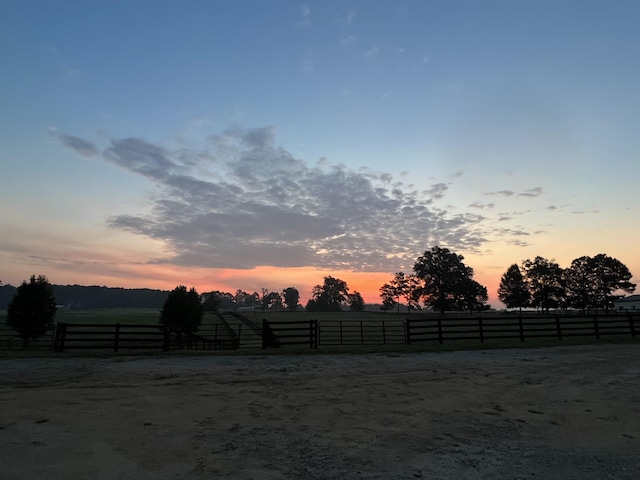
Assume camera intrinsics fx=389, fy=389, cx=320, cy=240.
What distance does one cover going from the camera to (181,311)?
3659 centimetres

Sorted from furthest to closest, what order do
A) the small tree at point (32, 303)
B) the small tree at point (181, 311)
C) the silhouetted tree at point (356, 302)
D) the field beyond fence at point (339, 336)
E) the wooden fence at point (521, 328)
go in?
the silhouetted tree at point (356, 302)
the small tree at point (181, 311)
the small tree at point (32, 303)
the wooden fence at point (521, 328)
the field beyond fence at point (339, 336)

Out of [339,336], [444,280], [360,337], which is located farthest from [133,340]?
[444,280]

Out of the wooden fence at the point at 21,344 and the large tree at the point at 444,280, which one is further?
the large tree at the point at 444,280

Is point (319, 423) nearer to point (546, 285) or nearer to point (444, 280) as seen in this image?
point (444, 280)

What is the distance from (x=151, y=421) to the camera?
21.1ft

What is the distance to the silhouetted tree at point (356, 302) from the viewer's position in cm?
15762

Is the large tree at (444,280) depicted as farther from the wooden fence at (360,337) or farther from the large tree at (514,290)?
the wooden fence at (360,337)

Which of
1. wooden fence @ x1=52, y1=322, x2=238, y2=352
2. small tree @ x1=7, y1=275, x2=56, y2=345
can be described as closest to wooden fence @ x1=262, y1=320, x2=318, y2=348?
wooden fence @ x1=52, y1=322, x2=238, y2=352

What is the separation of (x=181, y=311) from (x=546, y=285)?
8385 cm

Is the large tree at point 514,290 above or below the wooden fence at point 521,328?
above

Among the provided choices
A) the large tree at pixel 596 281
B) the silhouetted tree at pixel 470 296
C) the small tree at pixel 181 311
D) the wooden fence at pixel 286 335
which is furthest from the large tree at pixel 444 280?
the wooden fence at pixel 286 335

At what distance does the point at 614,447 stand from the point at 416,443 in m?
2.79

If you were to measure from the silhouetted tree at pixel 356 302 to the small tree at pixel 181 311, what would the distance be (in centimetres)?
12262

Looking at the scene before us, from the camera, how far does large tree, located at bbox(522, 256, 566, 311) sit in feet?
291
